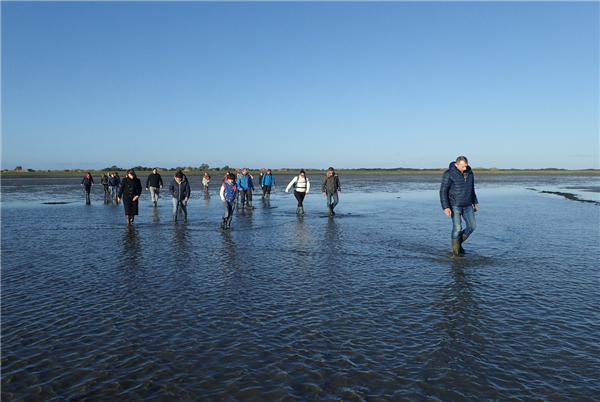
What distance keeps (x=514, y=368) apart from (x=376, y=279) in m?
3.91

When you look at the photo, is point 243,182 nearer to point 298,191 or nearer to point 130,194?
point 298,191

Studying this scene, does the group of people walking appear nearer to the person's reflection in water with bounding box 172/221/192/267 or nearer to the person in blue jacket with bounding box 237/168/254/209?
the person in blue jacket with bounding box 237/168/254/209

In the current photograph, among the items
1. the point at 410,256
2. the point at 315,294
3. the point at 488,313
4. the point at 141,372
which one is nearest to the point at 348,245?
the point at 410,256

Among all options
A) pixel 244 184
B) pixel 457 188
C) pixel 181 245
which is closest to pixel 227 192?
pixel 181 245

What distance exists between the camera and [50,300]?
7445mm

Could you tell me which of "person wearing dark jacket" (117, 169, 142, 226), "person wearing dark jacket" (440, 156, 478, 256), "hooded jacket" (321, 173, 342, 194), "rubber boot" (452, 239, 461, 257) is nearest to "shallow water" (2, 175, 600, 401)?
"rubber boot" (452, 239, 461, 257)

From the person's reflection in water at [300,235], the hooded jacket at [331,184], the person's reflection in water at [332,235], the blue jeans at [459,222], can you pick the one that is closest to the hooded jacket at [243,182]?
the hooded jacket at [331,184]

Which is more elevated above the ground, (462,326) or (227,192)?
(227,192)

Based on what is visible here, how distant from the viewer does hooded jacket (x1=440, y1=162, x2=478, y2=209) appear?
1079cm

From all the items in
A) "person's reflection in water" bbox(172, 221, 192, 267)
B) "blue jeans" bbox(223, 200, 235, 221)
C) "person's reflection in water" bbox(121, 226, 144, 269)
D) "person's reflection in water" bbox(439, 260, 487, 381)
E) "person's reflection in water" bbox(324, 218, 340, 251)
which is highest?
"blue jeans" bbox(223, 200, 235, 221)

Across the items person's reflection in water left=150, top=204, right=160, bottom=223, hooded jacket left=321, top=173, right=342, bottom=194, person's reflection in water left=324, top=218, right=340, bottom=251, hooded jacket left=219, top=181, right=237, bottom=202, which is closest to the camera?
person's reflection in water left=324, top=218, right=340, bottom=251

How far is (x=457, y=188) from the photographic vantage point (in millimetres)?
10859

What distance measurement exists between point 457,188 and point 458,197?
8.5 inches

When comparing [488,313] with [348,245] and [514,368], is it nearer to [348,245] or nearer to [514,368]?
[514,368]
